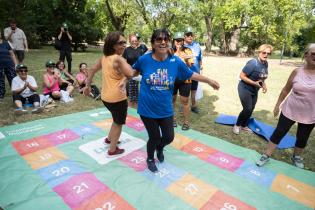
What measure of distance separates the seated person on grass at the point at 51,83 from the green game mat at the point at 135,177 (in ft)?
6.87

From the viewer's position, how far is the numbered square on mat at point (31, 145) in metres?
3.76

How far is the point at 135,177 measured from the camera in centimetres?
320

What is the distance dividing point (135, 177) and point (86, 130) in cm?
180

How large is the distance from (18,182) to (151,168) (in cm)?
164

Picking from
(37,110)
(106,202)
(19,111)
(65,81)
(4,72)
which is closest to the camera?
(106,202)

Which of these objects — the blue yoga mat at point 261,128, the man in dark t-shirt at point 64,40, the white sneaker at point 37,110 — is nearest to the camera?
the blue yoga mat at point 261,128

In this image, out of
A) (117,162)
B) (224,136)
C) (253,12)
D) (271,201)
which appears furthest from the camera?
(253,12)

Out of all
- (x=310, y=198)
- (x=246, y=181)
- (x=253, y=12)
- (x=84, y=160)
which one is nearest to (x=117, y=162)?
(x=84, y=160)

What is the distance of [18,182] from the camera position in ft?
9.84

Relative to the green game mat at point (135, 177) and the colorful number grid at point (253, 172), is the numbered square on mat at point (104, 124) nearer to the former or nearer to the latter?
the green game mat at point (135, 177)

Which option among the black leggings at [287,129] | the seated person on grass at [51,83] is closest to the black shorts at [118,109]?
the black leggings at [287,129]

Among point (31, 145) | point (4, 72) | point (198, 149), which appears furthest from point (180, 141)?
point (4, 72)

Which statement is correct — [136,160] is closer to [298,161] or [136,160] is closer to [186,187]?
[186,187]

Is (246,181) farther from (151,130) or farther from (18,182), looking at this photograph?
(18,182)
